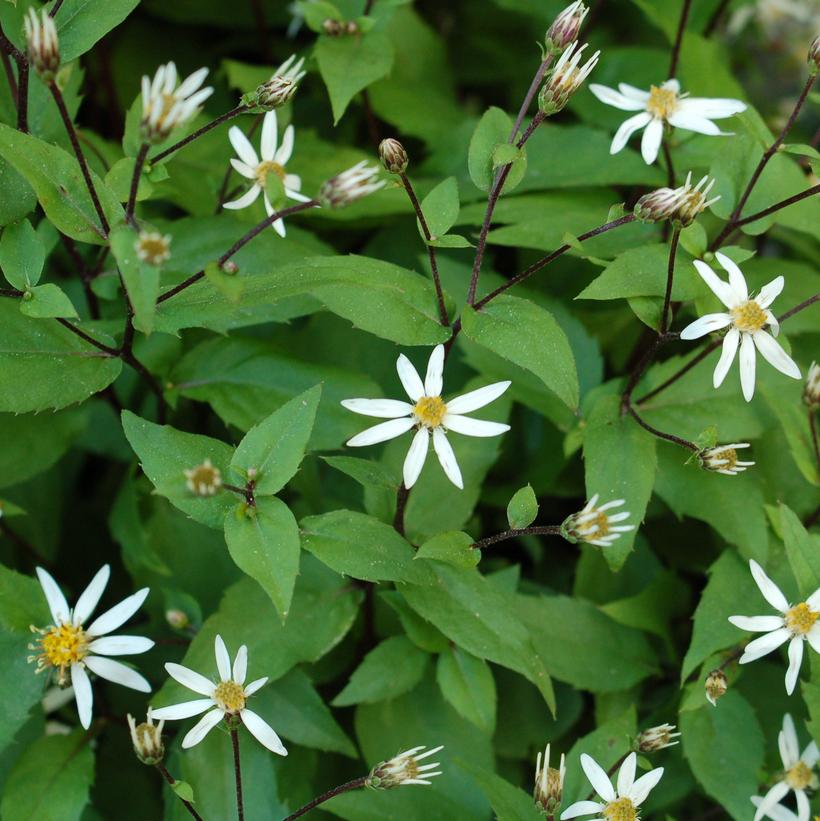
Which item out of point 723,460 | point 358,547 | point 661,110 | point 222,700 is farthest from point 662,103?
point 222,700

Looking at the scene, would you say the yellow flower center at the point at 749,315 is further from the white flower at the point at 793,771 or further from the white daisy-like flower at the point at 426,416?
the white flower at the point at 793,771

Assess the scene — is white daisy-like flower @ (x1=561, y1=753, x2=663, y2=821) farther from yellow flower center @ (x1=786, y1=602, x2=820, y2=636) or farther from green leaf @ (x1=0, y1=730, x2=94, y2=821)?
green leaf @ (x1=0, y1=730, x2=94, y2=821)

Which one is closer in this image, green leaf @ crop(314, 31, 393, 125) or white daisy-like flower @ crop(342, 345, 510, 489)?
white daisy-like flower @ crop(342, 345, 510, 489)

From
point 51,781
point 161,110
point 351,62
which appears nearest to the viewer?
point 161,110

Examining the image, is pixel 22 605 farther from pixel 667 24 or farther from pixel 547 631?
pixel 667 24

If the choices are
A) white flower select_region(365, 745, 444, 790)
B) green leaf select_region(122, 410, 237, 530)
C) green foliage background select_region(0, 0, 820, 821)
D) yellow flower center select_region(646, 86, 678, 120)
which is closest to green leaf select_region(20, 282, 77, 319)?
green foliage background select_region(0, 0, 820, 821)

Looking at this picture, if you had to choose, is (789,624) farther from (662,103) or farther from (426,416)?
(662,103)
